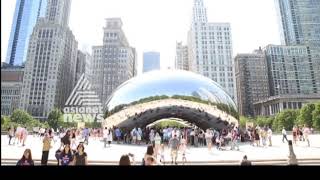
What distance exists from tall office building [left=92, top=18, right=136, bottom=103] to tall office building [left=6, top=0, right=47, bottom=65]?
31.5m

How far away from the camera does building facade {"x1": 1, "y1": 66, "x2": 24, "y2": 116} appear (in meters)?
94.7

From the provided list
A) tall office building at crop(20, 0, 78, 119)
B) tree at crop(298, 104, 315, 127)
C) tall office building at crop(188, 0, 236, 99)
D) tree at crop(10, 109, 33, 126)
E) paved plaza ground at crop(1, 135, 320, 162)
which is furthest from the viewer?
tall office building at crop(188, 0, 236, 99)

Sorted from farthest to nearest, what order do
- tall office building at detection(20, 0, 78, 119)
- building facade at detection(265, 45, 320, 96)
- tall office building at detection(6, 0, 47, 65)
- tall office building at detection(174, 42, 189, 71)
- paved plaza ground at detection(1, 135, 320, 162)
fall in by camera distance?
tall office building at detection(174, 42, 189, 71) < tall office building at detection(6, 0, 47, 65) < tall office building at detection(20, 0, 78, 119) < building facade at detection(265, 45, 320, 96) < paved plaza ground at detection(1, 135, 320, 162)

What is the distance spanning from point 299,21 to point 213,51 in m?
37.7

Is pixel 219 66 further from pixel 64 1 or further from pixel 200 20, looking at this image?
pixel 64 1

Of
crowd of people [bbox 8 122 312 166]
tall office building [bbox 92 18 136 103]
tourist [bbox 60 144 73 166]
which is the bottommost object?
tourist [bbox 60 144 73 166]

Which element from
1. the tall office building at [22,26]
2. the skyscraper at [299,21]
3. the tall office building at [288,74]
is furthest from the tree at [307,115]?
the tall office building at [22,26]

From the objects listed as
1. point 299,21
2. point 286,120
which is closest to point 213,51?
point 299,21

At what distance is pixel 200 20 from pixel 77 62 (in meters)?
57.7

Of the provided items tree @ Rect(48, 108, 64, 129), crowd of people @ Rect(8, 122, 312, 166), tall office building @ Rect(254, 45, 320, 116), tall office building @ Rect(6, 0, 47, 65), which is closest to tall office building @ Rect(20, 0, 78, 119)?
tall office building @ Rect(6, 0, 47, 65)

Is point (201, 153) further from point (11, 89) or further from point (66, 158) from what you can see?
point (11, 89)

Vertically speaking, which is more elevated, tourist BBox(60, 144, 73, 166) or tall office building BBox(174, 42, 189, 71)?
tall office building BBox(174, 42, 189, 71)

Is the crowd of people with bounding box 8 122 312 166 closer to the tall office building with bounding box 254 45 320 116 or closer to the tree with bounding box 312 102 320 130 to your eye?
the tree with bounding box 312 102 320 130

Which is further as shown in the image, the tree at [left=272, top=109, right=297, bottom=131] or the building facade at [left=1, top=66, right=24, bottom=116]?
the building facade at [left=1, top=66, right=24, bottom=116]
